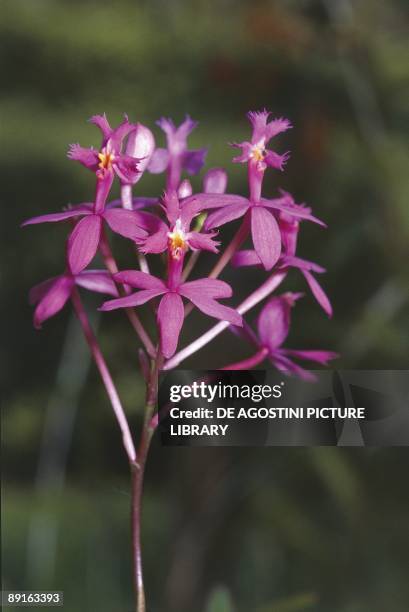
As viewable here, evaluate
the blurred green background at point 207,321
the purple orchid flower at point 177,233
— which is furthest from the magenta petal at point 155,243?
the blurred green background at point 207,321

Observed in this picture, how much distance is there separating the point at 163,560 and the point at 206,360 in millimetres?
240

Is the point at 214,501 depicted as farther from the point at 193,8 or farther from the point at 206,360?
the point at 193,8

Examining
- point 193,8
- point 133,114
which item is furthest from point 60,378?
point 193,8

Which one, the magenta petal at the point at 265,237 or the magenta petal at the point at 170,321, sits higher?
the magenta petal at the point at 265,237

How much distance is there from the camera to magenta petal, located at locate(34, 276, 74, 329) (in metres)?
0.31

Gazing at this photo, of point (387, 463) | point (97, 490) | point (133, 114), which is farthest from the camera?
point (133, 114)

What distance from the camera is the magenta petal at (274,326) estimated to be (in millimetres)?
334

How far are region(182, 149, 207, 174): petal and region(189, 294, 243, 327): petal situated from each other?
0.10 metres

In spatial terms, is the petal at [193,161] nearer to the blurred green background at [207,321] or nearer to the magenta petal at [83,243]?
the magenta petal at [83,243]

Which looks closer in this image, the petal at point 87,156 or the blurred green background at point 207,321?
the petal at point 87,156

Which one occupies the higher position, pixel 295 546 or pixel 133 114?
pixel 133 114

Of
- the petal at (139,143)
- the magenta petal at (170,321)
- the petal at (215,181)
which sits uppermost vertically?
the petal at (139,143)

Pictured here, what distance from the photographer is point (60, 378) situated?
3.06 feet

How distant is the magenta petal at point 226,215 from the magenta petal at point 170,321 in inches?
1.2
